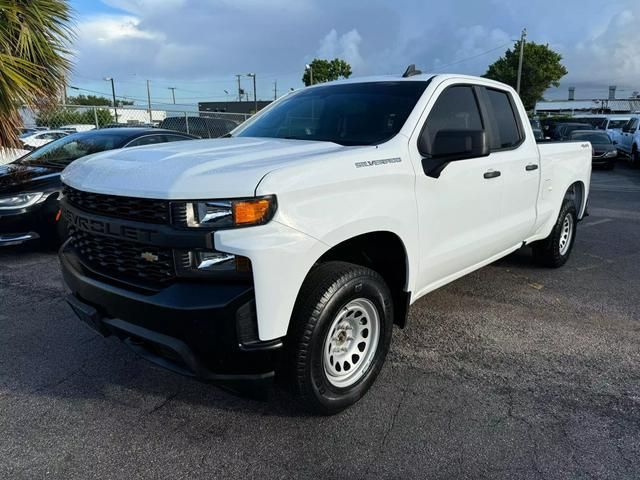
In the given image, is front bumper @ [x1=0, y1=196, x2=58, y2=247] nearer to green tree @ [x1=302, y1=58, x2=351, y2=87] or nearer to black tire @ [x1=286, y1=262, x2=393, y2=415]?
black tire @ [x1=286, y1=262, x2=393, y2=415]

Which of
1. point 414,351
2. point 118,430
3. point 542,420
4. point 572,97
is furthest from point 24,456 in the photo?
point 572,97

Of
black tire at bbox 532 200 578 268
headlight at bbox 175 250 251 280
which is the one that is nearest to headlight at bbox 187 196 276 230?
headlight at bbox 175 250 251 280

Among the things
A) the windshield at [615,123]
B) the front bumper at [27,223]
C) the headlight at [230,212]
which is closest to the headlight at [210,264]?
the headlight at [230,212]

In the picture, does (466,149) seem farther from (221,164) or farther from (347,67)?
(347,67)

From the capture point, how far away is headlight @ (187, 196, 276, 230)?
2.36 metres

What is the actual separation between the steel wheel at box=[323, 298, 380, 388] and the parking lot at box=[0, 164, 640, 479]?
0.23m

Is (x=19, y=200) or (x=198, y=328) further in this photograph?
(x=19, y=200)

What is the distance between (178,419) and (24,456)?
2.52 feet

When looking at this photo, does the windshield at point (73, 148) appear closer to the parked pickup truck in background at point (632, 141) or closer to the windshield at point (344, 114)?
the windshield at point (344, 114)

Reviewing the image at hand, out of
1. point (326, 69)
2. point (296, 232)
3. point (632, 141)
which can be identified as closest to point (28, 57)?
point (296, 232)

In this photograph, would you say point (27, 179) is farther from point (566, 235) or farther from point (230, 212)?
point (566, 235)

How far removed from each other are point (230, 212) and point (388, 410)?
153cm

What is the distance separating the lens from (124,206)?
8.61ft

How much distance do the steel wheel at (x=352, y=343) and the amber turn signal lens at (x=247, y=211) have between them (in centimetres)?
77
